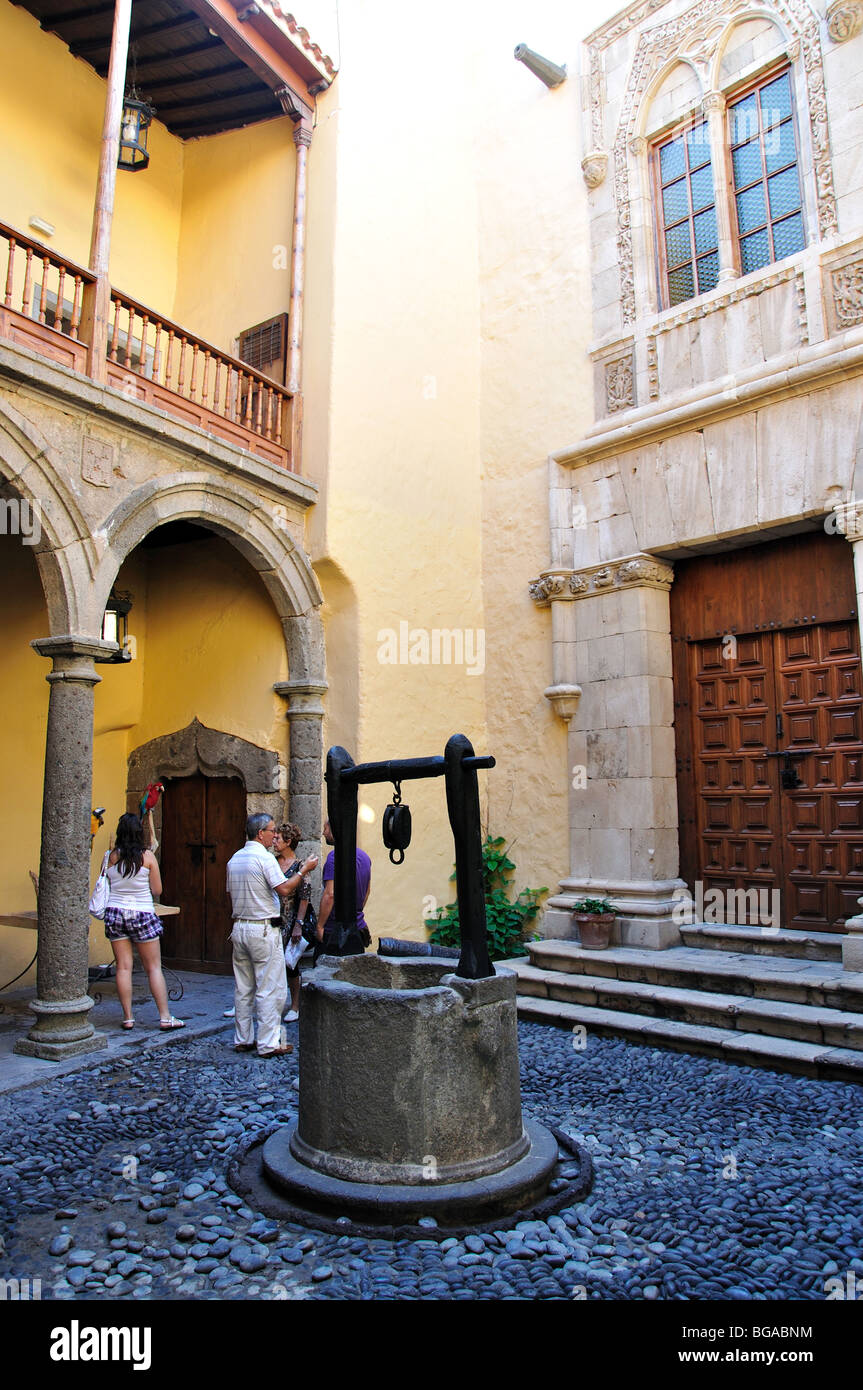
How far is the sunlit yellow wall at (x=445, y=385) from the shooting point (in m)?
7.59

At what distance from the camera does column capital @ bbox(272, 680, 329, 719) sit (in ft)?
24.1

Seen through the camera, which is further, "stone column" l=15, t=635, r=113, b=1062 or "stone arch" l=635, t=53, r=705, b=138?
"stone arch" l=635, t=53, r=705, b=138

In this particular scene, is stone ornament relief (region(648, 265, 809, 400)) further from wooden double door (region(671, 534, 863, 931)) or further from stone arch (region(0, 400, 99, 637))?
stone arch (region(0, 400, 99, 637))

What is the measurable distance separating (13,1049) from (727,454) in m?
6.20

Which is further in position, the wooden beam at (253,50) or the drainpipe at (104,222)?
the wooden beam at (253,50)

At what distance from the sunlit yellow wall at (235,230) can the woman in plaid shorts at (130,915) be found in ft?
16.9

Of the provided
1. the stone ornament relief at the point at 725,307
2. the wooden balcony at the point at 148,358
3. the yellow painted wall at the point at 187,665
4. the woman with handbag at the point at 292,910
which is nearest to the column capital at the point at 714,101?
the stone ornament relief at the point at 725,307

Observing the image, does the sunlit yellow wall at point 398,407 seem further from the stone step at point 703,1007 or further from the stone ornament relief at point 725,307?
the stone ornament relief at point 725,307

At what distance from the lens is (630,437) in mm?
7242

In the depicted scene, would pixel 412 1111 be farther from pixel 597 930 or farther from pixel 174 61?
pixel 174 61

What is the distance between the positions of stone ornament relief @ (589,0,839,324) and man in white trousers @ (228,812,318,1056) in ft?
17.7

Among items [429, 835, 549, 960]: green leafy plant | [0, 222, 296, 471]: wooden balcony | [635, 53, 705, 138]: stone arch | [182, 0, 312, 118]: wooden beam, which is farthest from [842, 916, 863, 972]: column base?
[182, 0, 312, 118]: wooden beam

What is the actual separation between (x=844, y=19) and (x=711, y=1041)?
6.87m

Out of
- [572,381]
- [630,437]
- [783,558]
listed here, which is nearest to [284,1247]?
[783,558]
